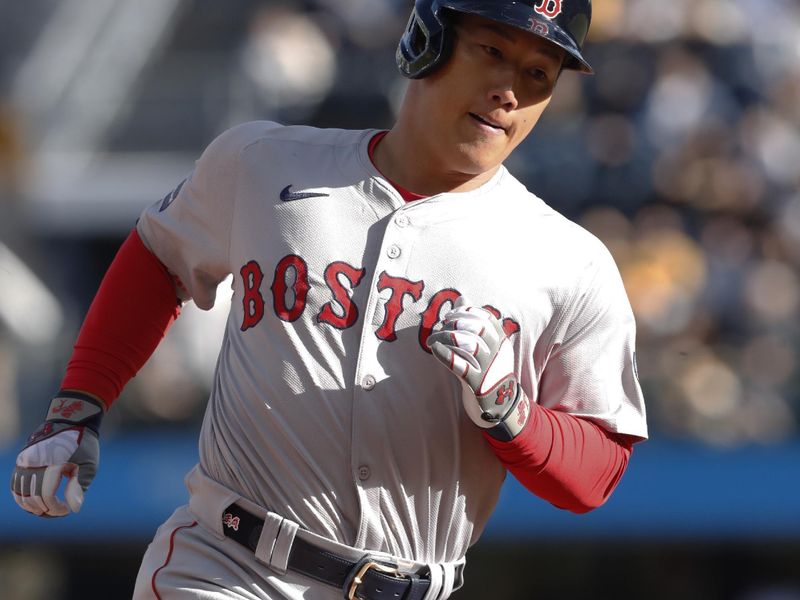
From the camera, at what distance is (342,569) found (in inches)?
106

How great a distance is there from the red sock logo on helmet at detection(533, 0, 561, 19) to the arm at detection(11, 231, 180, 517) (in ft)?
3.50

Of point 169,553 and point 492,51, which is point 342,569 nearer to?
point 169,553

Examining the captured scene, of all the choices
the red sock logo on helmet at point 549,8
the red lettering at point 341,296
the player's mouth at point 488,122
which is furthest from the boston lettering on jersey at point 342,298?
the red sock logo on helmet at point 549,8

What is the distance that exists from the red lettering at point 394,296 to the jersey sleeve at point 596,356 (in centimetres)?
30

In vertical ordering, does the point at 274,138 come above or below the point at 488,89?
below

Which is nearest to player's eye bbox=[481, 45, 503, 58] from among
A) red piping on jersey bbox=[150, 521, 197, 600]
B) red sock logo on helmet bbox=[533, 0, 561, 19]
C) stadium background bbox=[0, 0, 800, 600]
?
red sock logo on helmet bbox=[533, 0, 561, 19]

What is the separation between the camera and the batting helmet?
2689 mm

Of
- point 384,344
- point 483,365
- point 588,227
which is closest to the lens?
point 483,365

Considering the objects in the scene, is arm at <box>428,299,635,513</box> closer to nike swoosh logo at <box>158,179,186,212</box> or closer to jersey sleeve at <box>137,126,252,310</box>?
jersey sleeve at <box>137,126,252,310</box>

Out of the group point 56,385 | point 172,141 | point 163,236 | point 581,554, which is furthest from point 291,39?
point 163,236

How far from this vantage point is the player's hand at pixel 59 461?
2.88 meters

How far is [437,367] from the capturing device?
8.95 feet

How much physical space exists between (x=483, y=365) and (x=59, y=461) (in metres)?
0.98

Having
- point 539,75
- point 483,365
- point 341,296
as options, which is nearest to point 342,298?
point 341,296
